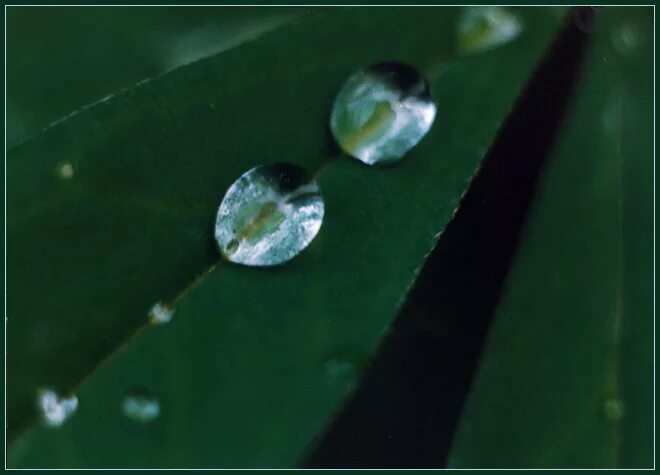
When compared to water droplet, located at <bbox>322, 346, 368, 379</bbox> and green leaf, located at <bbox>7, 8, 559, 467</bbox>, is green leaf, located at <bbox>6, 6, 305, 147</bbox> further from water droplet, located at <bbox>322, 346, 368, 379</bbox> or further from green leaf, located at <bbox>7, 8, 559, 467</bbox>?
water droplet, located at <bbox>322, 346, 368, 379</bbox>

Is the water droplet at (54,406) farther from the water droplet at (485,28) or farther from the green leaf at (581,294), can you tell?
the water droplet at (485,28)

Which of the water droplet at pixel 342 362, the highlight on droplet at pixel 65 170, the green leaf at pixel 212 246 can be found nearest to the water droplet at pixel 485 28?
the green leaf at pixel 212 246

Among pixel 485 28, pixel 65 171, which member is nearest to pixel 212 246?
pixel 65 171

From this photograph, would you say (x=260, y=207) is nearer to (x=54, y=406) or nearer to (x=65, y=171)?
A: (x=65, y=171)

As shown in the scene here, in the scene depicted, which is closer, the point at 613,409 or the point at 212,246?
the point at 212,246

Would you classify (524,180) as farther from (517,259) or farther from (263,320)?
(263,320)

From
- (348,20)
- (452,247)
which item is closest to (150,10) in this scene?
(348,20)

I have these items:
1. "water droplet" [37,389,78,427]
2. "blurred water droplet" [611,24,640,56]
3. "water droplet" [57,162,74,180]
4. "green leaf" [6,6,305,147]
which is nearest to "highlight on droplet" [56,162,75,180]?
"water droplet" [57,162,74,180]
